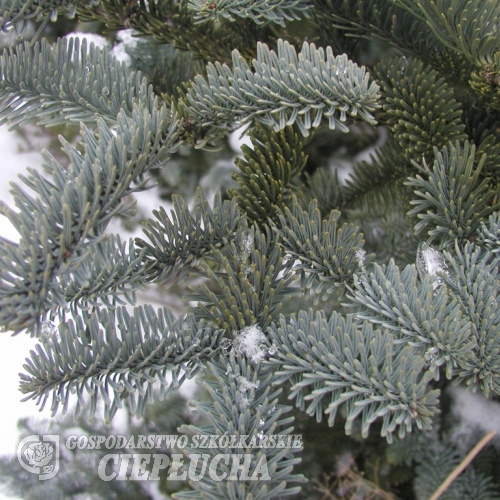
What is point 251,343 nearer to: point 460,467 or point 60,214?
point 60,214

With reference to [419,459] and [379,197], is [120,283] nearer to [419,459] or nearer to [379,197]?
[379,197]

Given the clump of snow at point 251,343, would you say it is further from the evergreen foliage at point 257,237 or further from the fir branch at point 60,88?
the fir branch at point 60,88

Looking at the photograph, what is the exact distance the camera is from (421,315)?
0.27 metres

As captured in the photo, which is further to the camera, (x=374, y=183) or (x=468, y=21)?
(x=374, y=183)

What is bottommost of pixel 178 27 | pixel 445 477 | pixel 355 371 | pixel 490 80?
pixel 445 477

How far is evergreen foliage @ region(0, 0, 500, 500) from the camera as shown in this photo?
9.6 inches

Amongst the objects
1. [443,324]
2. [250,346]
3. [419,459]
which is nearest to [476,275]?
[443,324]

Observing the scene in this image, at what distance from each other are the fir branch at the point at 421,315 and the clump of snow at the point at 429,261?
1.3 inches

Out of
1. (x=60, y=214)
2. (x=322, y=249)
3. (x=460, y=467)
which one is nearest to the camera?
(x=60, y=214)

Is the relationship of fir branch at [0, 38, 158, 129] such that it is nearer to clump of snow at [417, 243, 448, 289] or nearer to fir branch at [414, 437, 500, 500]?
clump of snow at [417, 243, 448, 289]

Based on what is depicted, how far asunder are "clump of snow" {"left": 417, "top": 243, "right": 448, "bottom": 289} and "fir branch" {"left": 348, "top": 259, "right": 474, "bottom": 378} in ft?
0.11

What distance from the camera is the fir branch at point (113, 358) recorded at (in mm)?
277

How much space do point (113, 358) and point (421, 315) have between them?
0.21 meters

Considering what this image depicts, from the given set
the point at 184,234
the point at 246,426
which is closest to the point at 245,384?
the point at 246,426
